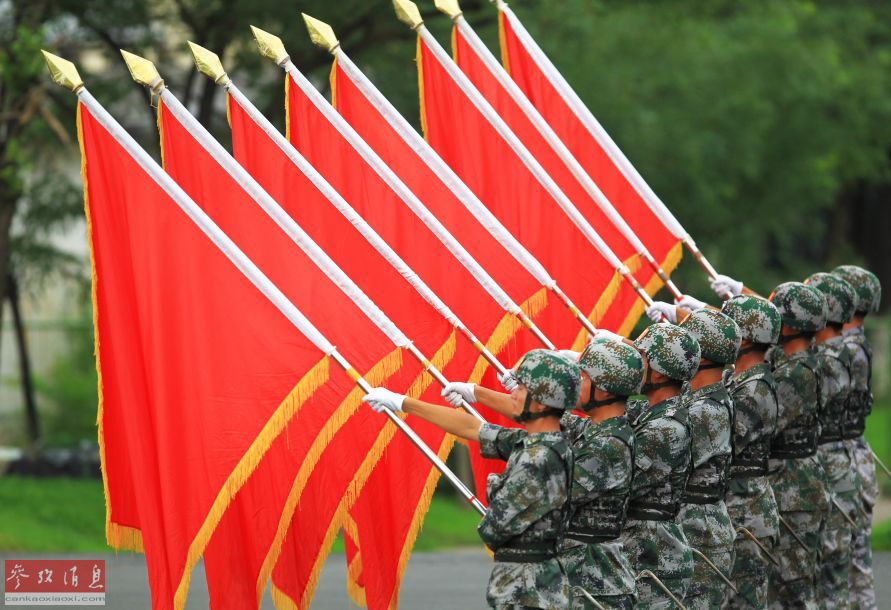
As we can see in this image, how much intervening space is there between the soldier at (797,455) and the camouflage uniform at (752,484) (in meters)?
0.40

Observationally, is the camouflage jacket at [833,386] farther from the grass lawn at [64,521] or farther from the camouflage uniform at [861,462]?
the grass lawn at [64,521]

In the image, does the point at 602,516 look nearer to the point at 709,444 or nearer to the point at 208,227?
the point at 709,444

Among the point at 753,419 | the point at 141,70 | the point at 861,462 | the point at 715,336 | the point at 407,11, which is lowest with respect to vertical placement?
the point at 861,462

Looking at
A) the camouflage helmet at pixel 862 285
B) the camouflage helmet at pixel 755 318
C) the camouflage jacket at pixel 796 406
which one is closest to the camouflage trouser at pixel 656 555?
the camouflage helmet at pixel 755 318

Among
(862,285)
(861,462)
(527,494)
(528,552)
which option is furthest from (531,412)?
(862,285)

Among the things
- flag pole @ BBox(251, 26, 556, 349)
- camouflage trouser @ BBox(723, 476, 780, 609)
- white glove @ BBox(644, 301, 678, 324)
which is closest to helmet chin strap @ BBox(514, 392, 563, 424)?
flag pole @ BBox(251, 26, 556, 349)

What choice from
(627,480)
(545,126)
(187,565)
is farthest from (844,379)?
(187,565)

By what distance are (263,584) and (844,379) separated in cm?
396

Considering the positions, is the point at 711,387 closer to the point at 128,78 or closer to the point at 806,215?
the point at 128,78

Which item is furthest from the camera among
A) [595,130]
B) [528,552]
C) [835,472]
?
[595,130]

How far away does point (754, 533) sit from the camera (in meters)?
8.47

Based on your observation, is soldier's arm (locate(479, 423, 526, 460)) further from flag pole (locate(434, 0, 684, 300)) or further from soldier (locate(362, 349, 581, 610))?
flag pole (locate(434, 0, 684, 300))

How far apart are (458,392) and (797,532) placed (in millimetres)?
2581

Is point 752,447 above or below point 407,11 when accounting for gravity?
below
